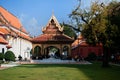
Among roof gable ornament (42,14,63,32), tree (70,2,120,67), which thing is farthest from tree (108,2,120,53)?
roof gable ornament (42,14,63,32)

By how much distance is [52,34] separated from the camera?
227 feet

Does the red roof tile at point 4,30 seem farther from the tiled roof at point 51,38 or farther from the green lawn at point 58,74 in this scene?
the green lawn at point 58,74

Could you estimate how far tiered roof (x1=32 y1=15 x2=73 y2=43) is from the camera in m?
66.6

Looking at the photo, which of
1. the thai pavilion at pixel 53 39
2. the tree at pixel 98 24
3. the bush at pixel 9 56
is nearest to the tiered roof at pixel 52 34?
the thai pavilion at pixel 53 39

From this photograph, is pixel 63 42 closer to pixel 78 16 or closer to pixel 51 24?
pixel 51 24

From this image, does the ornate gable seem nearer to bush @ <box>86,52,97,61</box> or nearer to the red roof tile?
bush @ <box>86,52,97,61</box>

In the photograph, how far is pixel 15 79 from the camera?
19938mm

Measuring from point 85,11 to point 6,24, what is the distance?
2952 centimetres

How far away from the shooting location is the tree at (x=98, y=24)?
121 feet

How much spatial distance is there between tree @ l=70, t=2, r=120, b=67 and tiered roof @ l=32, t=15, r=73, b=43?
2736 cm

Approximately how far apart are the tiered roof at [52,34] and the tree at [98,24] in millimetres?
27355

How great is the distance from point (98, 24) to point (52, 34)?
3292 cm

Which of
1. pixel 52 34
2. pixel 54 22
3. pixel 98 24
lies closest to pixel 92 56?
pixel 52 34

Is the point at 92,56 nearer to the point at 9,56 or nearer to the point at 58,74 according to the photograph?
the point at 9,56
